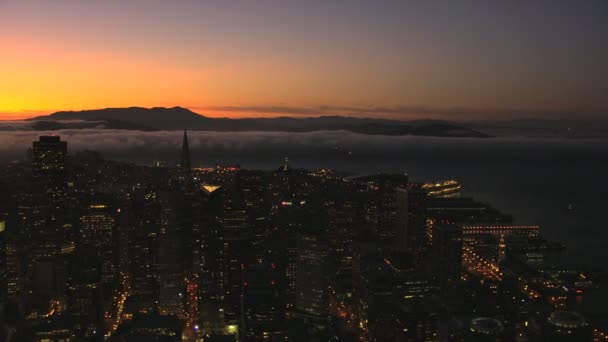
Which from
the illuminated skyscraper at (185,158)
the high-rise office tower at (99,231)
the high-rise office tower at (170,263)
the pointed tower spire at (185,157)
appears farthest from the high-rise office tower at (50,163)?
the pointed tower spire at (185,157)

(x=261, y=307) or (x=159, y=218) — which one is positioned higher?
(x=159, y=218)

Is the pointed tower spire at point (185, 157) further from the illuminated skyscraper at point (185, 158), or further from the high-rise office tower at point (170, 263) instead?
the high-rise office tower at point (170, 263)

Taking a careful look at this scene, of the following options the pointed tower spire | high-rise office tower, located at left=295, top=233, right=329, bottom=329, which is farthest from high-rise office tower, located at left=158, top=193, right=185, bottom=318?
the pointed tower spire

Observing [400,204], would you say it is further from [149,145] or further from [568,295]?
[149,145]

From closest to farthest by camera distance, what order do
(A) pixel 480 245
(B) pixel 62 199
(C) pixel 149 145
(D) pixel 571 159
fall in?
(A) pixel 480 245, (B) pixel 62 199, (C) pixel 149 145, (D) pixel 571 159

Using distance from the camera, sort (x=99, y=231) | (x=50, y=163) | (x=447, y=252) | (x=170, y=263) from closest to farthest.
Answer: (x=447, y=252) < (x=170, y=263) < (x=99, y=231) < (x=50, y=163)

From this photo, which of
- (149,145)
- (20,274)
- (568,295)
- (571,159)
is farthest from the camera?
(571,159)

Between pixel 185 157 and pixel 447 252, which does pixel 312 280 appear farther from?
pixel 185 157

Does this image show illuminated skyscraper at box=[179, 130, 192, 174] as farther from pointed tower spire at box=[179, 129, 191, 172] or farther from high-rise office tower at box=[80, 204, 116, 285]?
high-rise office tower at box=[80, 204, 116, 285]

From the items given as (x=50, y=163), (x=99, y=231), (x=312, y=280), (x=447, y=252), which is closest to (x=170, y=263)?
(x=99, y=231)

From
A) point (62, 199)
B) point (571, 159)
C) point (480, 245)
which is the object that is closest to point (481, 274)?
Result: point (480, 245)

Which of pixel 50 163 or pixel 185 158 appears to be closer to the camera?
pixel 50 163
